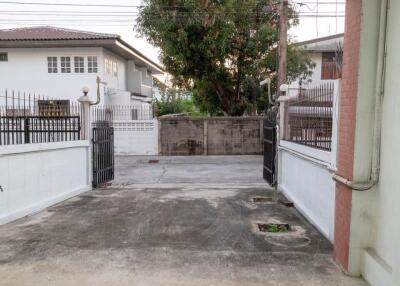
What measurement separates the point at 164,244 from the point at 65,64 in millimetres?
15951

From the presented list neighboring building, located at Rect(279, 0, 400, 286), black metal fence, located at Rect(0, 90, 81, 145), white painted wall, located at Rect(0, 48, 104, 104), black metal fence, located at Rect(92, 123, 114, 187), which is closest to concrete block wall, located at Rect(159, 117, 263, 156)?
white painted wall, located at Rect(0, 48, 104, 104)

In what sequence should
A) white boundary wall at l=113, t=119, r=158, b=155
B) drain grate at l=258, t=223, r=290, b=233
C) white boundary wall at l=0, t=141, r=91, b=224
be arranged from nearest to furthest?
drain grate at l=258, t=223, r=290, b=233 → white boundary wall at l=0, t=141, r=91, b=224 → white boundary wall at l=113, t=119, r=158, b=155

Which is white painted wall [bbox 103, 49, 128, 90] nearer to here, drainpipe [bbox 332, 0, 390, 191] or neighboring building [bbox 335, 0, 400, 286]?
neighboring building [bbox 335, 0, 400, 286]

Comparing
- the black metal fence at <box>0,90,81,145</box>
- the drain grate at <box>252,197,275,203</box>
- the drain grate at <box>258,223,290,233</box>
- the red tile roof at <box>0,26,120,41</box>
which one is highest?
the red tile roof at <box>0,26,120,41</box>

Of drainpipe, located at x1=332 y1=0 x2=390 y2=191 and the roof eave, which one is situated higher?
the roof eave

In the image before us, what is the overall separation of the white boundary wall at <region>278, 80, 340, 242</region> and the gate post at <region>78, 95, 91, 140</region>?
15.7 feet

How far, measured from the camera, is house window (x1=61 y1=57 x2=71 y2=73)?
1880 centimetres

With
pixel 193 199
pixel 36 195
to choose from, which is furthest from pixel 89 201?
pixel 193 199

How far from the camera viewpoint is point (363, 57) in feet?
12.5

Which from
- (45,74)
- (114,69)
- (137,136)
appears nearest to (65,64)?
(45,74)

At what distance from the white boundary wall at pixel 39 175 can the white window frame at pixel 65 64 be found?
10799mm

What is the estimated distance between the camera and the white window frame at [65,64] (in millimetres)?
18791

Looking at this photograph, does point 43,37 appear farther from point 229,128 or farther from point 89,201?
point 89,201

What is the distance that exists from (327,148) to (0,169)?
516cm
